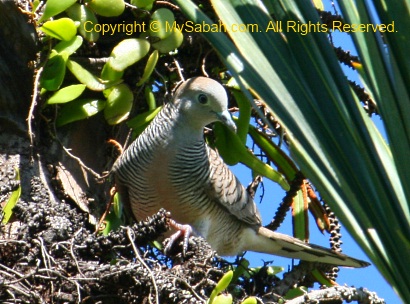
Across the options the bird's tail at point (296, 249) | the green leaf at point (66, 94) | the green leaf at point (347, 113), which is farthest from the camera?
the bird's tail at point (296, 249)

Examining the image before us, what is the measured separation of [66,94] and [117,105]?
263mm

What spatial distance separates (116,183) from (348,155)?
92.1 inches

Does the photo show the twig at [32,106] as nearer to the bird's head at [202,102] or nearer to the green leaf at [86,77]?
the green leaf at [86,77]

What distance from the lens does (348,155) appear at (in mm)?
1034

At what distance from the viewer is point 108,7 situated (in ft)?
9.91

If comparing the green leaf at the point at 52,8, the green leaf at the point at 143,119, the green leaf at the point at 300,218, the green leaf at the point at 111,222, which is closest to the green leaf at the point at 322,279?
the green leaf at the point at 300,218

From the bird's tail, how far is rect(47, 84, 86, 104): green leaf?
1246 mm

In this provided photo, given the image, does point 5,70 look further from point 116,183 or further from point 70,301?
point 70,301

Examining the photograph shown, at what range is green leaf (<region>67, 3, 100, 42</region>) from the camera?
3025mm

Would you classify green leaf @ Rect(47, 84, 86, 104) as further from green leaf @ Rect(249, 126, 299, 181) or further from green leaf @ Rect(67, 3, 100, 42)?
green leaf @ Rect(249, 126, 299, 181)

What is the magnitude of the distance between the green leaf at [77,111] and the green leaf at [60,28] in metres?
0.32

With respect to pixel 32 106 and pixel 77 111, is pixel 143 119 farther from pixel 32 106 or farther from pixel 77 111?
pixel 32 106

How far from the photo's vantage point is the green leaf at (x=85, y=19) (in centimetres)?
303

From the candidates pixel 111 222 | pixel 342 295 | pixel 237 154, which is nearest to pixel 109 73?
pixel 111 222
